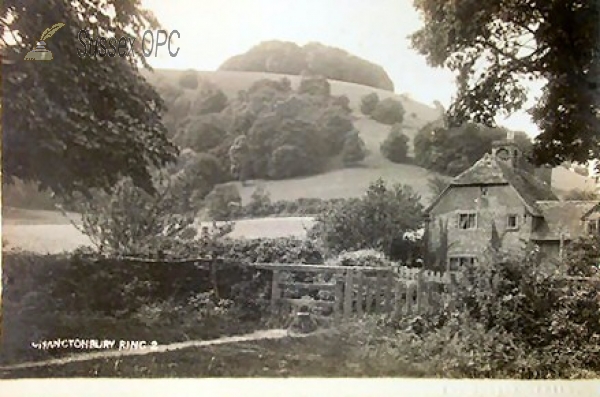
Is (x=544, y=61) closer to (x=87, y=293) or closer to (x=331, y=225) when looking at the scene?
(x=331, y=225)

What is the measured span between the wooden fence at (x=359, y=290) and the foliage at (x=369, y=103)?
0.35 m

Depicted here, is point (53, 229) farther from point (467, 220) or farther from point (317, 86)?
point (467, 220)

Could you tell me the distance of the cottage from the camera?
179cm

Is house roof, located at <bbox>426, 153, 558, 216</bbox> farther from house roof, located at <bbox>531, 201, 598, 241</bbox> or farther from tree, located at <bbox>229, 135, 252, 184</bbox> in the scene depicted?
tree, located at <bbox>229, 135, 252, 184</bbox>

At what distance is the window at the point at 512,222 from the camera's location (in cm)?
179

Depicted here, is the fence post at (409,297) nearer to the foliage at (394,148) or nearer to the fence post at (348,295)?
the fence post at (348,295)

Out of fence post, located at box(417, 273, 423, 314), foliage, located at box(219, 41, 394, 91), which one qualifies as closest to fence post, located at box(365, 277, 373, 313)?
fence post, located at box(417, 273, 423, 314)

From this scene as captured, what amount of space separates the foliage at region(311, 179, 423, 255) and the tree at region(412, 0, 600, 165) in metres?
0.21

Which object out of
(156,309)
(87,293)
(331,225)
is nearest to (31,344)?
(87,293)

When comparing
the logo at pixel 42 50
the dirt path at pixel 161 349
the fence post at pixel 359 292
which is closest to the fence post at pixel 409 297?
the fence post at pixel 359 292

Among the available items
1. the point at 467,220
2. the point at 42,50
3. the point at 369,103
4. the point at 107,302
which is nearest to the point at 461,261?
the point at 467,220

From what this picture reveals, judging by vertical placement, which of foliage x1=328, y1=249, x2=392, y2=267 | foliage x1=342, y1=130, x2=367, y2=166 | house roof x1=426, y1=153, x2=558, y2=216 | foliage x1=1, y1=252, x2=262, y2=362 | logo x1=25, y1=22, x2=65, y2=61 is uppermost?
logo x1=25, y1=22, x2=65, y2=61

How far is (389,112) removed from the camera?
1823 mm

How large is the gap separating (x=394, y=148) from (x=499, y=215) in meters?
0.27
